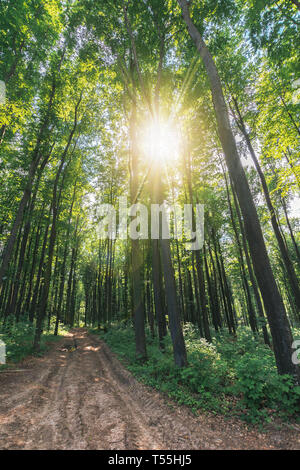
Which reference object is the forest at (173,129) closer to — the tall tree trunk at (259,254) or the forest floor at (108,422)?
the tall tree trunk at (259,254)

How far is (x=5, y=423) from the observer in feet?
13.7

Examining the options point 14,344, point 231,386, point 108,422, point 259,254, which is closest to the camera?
point 108,422

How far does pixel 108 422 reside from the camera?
4371 mm

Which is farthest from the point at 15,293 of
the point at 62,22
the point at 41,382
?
the point at 62,22

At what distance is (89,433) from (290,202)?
82.7 feet
